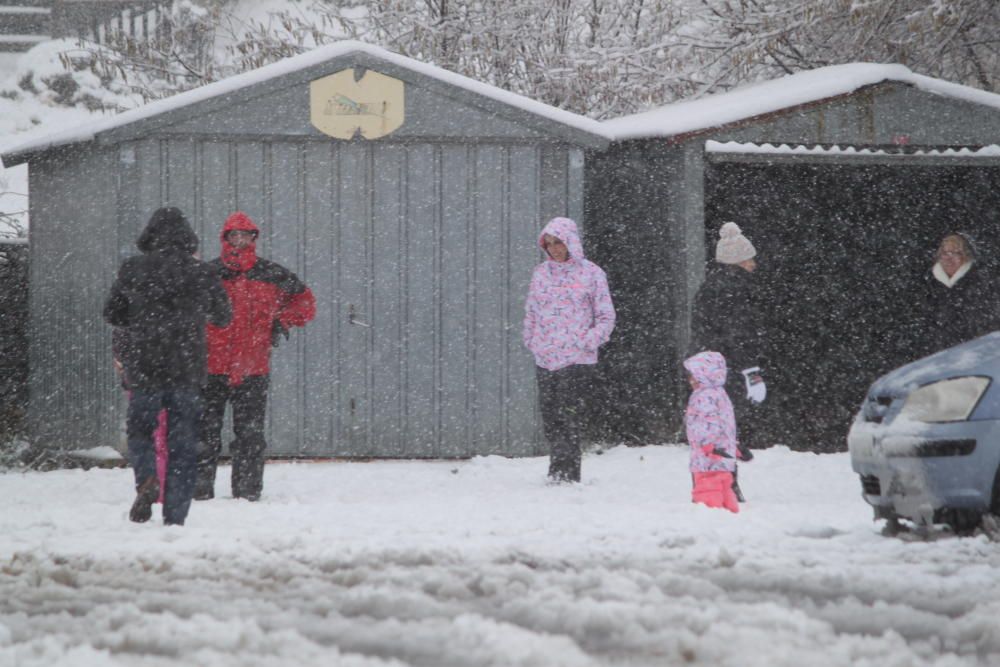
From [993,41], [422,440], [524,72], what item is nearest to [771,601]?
[422,440]

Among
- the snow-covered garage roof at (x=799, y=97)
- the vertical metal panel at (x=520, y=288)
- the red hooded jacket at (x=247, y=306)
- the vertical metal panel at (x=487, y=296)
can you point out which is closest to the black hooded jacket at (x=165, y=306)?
the red hooded jacket at (x=247, y=306)

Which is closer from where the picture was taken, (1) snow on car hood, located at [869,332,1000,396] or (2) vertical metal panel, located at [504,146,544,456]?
(1) snow on car hood, located at [869,332,1000,396]

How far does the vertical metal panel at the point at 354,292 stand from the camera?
10469 mm

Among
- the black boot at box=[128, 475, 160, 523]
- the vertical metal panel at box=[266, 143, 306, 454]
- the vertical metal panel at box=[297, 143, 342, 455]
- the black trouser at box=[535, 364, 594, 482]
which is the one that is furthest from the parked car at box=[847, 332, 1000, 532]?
the vertical metal panel at box=[266, 143, 306, 454]

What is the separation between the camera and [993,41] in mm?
16594

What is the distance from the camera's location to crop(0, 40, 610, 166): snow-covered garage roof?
10195 millimetres

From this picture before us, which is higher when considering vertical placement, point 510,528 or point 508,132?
point 508,132

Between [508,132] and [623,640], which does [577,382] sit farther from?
[623,640]

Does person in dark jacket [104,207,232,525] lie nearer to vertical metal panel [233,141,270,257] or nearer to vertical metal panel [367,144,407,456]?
vertical metal panel [233,141,270,257]

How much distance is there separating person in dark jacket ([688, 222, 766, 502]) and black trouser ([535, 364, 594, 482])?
0.78 m

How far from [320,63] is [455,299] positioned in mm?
2084

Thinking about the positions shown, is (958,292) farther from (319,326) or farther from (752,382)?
(319,326)

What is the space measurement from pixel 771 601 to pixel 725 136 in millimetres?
6567

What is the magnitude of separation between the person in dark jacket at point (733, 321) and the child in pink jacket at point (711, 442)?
2.73ft
